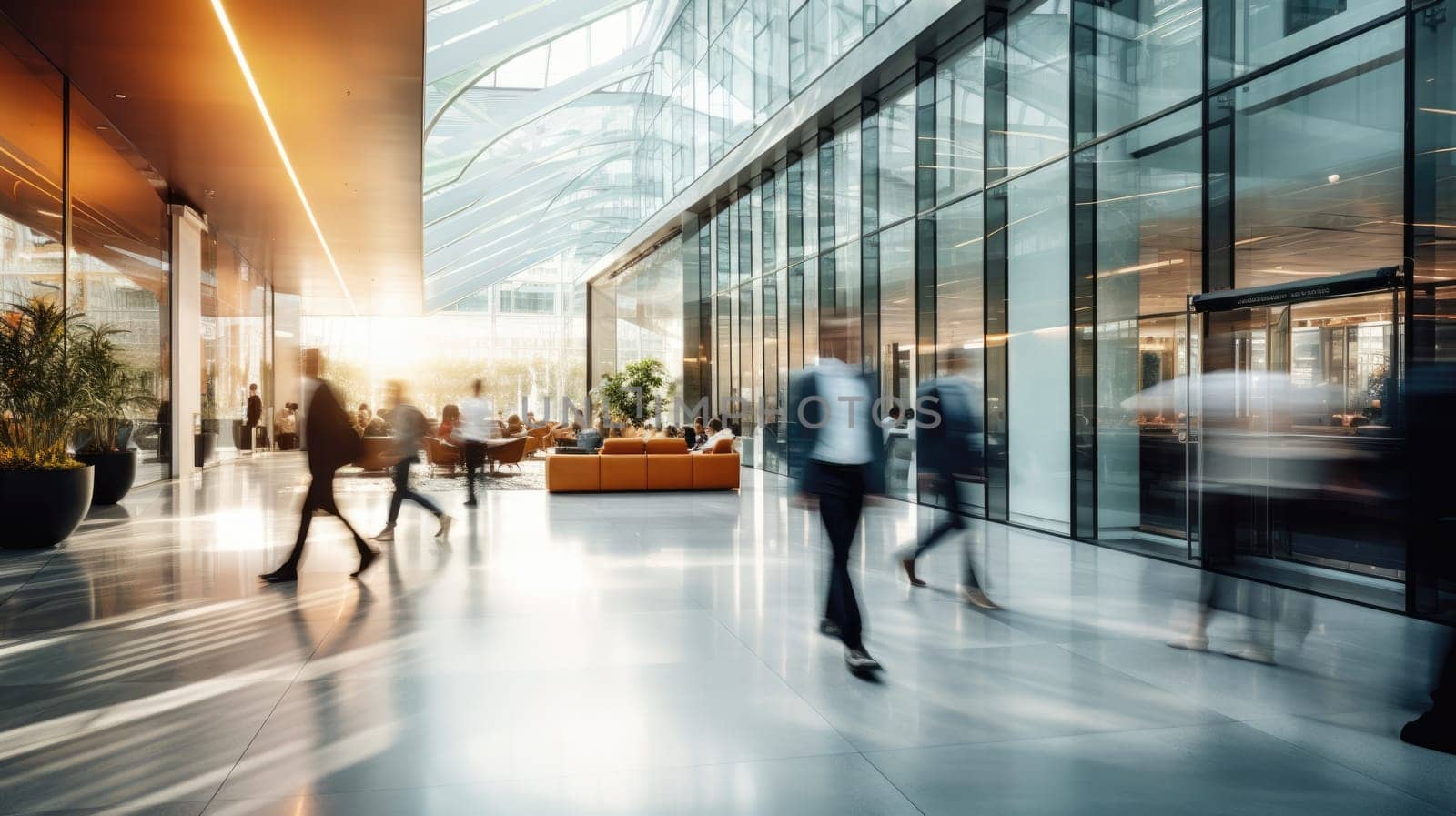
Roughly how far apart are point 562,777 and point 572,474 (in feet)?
35.2

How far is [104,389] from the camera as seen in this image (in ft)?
32.7

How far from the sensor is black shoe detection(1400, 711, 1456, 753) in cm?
356

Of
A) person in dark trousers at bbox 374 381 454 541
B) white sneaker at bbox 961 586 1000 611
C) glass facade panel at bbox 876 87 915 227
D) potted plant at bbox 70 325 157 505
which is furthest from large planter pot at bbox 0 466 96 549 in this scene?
glass facade panel at bbox 876 87 915 227

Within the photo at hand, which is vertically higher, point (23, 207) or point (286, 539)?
point (23, 207)

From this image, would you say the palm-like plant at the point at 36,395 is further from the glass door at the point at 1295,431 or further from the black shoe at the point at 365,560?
the glass door at the point at 1295,431

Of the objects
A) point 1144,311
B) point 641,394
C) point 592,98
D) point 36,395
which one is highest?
point 592,98

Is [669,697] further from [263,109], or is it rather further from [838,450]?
[263,109]

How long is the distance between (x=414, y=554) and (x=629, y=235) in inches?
784

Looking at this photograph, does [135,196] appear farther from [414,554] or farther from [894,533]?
[894,533]

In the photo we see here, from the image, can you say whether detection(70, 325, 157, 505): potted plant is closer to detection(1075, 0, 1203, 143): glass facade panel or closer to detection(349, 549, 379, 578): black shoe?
detection(349, 549, 379, 578): black shoe

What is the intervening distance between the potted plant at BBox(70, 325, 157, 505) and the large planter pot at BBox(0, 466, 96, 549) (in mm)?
1013

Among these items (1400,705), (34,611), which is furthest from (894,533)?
(34,611)

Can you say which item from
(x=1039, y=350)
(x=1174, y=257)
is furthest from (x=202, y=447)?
(x=1174, y=257)

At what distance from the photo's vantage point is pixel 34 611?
19.1 feet
